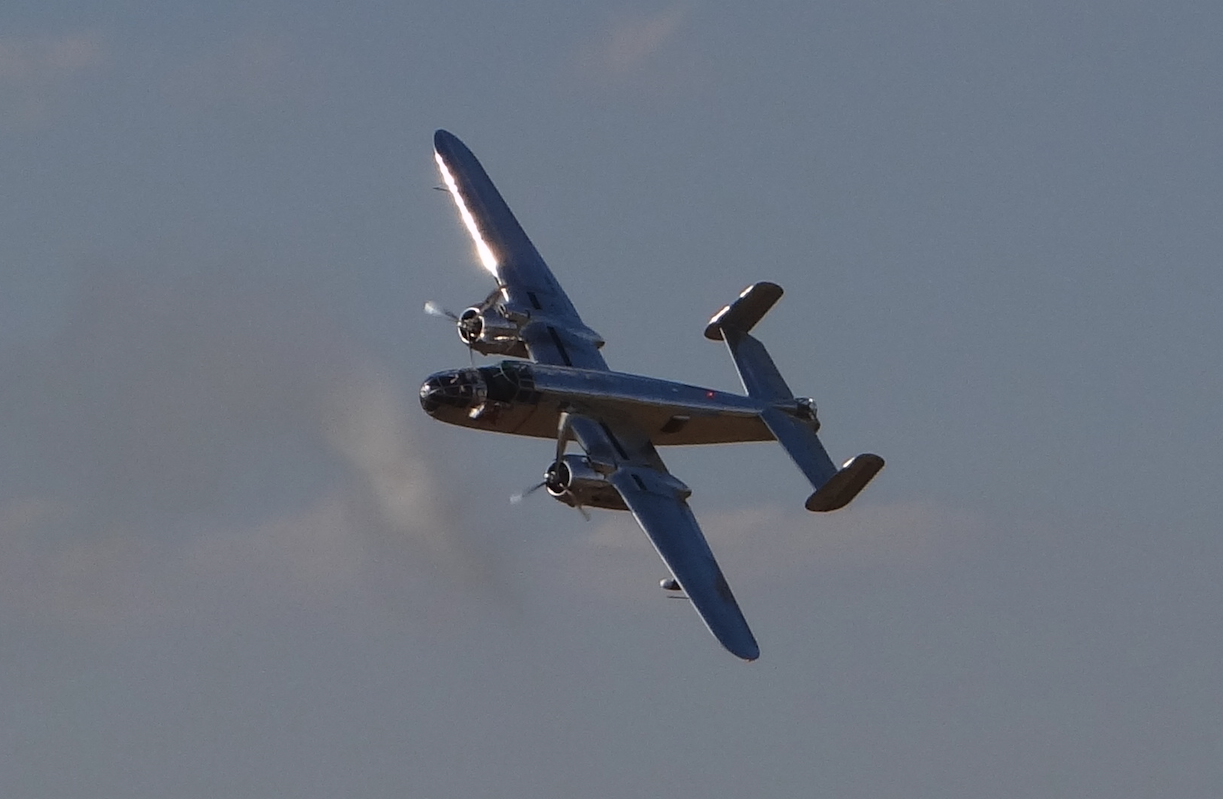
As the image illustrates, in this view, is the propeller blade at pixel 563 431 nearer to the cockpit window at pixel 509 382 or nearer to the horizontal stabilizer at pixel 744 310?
the cockpit window at pixel 509 382

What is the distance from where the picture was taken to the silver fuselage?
90.6 meters

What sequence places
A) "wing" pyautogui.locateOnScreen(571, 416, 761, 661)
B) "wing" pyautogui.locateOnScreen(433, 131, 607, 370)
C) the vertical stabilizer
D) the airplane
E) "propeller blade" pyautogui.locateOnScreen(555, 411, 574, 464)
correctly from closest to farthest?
"wing" pyautogui.locateOnScreen(571, 416, 761, 661)
the airplane
the vertical stabilizer
"propeller blade" pyautogui.locateOnScreen(555, 411, 574, 464)
"wing" pyautogui.locateOnScreen(433, 131, 607, 370)

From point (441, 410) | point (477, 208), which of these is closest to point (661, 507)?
point (441, 410)

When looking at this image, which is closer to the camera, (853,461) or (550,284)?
(853,461)

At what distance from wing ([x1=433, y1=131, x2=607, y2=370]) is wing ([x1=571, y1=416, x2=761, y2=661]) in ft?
A: 17.2

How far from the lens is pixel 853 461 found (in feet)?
289

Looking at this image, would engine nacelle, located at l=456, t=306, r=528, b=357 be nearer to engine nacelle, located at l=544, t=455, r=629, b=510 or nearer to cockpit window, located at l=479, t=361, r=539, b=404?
cockpit window, located at l=479, t=361, r=539, b=404

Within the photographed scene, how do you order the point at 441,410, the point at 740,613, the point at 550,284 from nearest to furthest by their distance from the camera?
the point at 740,613, the point at 441,410, the point at 550,284

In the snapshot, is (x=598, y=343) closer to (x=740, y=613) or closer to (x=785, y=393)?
(x=785, y=393)

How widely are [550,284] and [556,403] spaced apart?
851 cm

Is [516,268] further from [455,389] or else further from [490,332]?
[455,389]

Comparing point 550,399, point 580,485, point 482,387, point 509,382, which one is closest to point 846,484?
point 580,485

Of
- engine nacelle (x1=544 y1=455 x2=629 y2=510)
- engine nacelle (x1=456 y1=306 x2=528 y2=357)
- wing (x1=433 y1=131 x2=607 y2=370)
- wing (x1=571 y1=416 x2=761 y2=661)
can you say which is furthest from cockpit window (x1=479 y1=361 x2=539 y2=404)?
engine nacelle (x1=456 y1=306 x2=528 y2=357)

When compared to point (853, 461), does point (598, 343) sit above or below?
above
